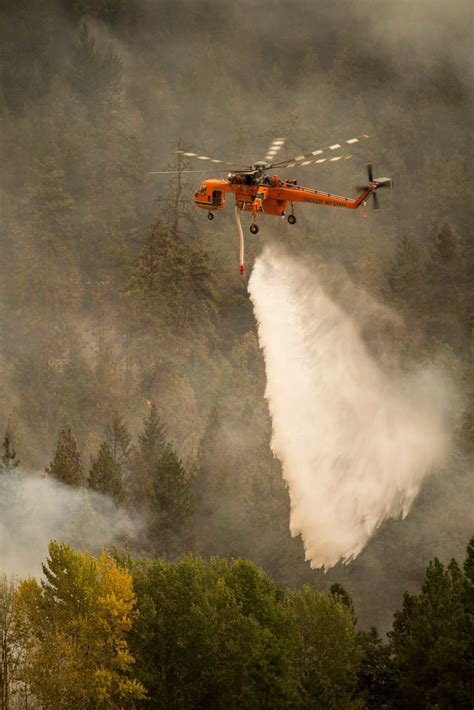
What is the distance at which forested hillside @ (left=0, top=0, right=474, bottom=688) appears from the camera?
10912 centimetres

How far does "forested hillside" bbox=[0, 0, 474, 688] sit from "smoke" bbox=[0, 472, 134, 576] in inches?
20.5

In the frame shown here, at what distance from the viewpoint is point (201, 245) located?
135m

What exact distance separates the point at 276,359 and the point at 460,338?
105 feet

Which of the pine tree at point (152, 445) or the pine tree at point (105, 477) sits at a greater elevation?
the pine tree at point (152, 445)

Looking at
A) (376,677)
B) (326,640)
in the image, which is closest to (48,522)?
(326,640)

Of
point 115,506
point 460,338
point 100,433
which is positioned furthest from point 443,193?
point 115,506

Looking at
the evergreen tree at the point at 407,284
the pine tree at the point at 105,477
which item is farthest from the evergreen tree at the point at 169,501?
the evergreen tree at the point at 407,284

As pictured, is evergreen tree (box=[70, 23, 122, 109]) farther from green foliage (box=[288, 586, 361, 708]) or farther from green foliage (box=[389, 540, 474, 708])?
green foliage (box=[389, 540, 474, 708])

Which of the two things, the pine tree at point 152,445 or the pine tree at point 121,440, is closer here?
the pine tree at point 152,445

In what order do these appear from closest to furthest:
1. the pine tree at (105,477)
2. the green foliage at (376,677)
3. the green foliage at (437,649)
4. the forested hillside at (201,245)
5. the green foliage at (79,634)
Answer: the green foliage at (437,649) → the green foliage at (79,634) → the green foliage at (376,677) → the pine tree at (105,477) → the forested hillside at (201,245)

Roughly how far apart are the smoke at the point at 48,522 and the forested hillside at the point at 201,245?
521 millimetres

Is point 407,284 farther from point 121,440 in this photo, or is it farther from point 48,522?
point 48,522

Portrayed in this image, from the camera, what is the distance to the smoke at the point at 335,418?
10331 centimetres

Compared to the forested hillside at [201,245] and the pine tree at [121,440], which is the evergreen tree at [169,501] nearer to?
the forested hillside at [201,245]
